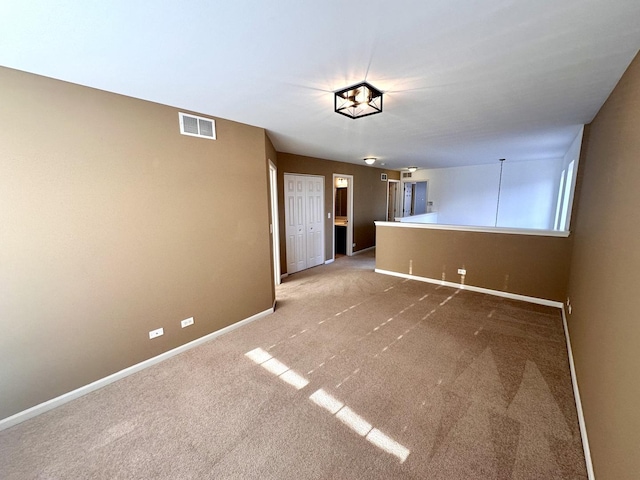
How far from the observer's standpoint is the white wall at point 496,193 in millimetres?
6090

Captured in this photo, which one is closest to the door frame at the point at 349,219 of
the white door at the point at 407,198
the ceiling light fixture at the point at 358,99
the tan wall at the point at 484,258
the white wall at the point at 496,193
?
the tan wall at the point at 484,258

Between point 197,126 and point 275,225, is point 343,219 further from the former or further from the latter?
point 197,126

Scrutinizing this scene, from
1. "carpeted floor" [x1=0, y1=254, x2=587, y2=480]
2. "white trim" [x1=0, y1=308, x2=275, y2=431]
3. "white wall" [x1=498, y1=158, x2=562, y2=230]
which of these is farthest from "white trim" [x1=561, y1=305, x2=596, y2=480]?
"white wall" [x1=498, y1=158, x2=562, y2=230]

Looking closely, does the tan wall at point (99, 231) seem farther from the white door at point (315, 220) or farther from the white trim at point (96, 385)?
the white door at point (315, 220)

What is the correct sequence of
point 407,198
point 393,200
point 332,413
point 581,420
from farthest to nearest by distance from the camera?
point 407,198 → point 393,200 → point 332,413 → point 581,420

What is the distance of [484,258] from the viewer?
411 cm

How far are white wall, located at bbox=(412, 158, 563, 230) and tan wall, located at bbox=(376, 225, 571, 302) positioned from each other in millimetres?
3284

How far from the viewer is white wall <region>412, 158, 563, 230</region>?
6.09m

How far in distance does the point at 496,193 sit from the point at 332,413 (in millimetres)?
7196

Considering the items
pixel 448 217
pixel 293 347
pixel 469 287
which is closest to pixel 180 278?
pixel 293 347

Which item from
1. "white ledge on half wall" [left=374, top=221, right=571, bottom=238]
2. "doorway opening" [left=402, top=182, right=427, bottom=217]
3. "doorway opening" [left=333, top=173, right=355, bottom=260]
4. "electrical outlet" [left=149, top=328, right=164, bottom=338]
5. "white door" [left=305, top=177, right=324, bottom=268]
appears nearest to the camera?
"electrical outlet" [left=149, top=328, right=164, bottom=338]

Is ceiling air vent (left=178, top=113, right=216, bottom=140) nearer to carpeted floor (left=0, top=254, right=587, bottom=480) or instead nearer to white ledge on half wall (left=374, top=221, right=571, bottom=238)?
carpeted floor (left=0, top=254, right=587, bottom=480)

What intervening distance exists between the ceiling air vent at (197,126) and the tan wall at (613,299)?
3188 millimetres

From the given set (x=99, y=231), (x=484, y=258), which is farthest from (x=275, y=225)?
(x=484, y=258)
